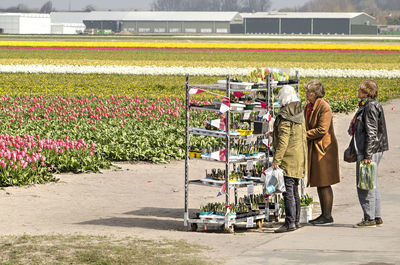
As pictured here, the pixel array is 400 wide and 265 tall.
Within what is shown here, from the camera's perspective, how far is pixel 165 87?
37.0m

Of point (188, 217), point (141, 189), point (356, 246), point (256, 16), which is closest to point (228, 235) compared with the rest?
point (188, 217)

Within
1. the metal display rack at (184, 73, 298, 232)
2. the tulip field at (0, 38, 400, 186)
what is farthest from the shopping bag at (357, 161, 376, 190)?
the tulip field at (0, 38, 400, 186)

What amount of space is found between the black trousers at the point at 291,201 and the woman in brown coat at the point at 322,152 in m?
0.40

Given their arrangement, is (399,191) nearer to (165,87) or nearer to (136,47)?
(165,87)

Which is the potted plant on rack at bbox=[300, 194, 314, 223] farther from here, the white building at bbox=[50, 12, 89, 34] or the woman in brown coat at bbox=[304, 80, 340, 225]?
the white building at bbox=[50, 12, 89, 34]

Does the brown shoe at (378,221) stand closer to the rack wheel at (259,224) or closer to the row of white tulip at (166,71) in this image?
the rack wheel at (259,224)

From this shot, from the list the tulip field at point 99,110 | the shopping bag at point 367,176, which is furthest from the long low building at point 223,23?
the shopping bag at point 367,176

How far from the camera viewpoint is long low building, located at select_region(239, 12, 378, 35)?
18538 cm

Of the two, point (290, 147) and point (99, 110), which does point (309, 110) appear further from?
point (99, 110)

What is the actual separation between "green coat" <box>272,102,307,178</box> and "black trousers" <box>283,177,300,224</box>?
114mm

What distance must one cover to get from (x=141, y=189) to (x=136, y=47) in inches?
A: 2871

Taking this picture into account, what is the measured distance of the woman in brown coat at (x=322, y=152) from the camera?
35.7 ft

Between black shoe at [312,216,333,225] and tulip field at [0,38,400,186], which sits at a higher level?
tulip field at [0,38,400,186]

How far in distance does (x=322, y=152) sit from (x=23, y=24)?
159 m
